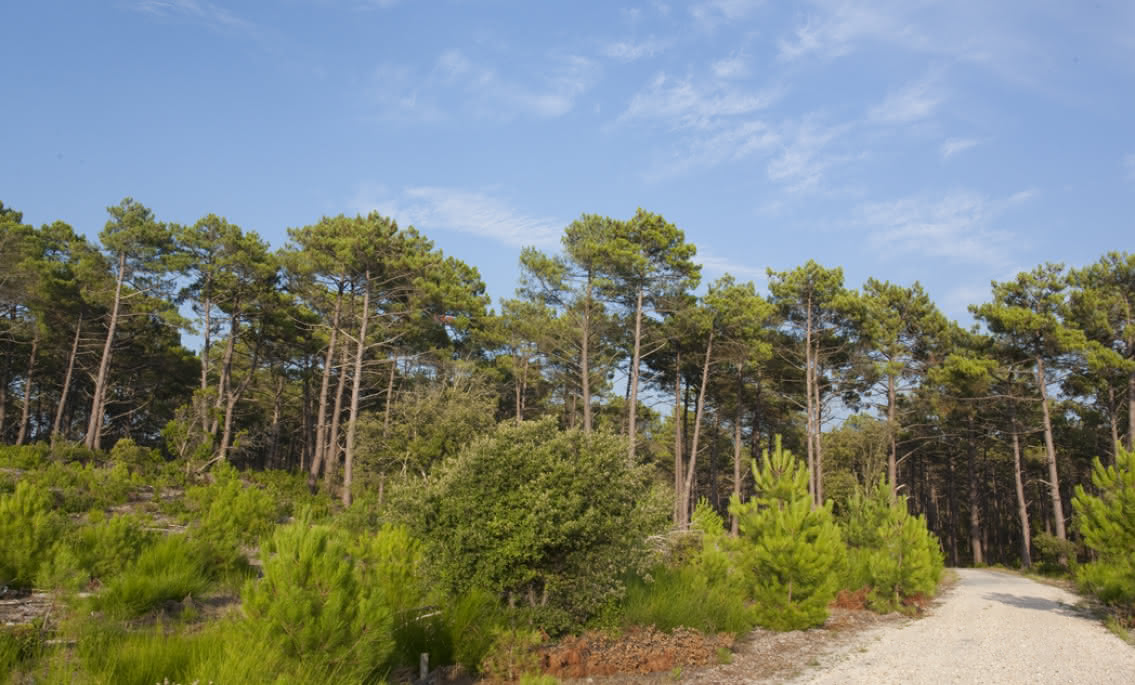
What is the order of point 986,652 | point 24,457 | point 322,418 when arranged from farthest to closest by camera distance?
1. point 322,418
2. point 24,457
3. point 986,652

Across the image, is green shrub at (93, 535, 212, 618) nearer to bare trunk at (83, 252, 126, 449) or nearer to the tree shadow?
the tree shadow

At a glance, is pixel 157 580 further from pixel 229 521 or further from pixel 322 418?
pixel 322 418

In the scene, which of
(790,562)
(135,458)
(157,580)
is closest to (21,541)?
(157,580)

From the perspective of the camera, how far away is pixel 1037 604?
1612 cm

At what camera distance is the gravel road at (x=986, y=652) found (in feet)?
26.4

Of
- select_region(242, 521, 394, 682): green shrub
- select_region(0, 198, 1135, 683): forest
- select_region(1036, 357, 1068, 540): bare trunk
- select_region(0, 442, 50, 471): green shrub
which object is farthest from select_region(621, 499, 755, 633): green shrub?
select_region(1036, 357, 1068, 540): bare trunk

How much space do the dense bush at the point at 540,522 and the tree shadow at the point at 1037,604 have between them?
12.3 meters

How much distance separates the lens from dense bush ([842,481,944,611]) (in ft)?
48.0

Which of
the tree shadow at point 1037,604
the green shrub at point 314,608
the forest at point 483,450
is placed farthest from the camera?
the tree shadow at point 1037,604

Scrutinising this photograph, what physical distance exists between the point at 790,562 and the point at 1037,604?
9.34 meters

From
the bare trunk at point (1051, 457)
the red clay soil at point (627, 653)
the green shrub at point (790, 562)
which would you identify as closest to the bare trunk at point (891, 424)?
the bare trunk at point (1051, 457)

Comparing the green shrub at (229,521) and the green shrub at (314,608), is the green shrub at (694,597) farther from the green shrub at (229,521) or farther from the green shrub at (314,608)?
the green shrub at (229,521)

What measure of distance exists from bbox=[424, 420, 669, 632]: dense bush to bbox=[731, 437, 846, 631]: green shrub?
429 cm

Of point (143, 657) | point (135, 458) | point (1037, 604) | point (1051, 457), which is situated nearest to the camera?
point (143, 657)
